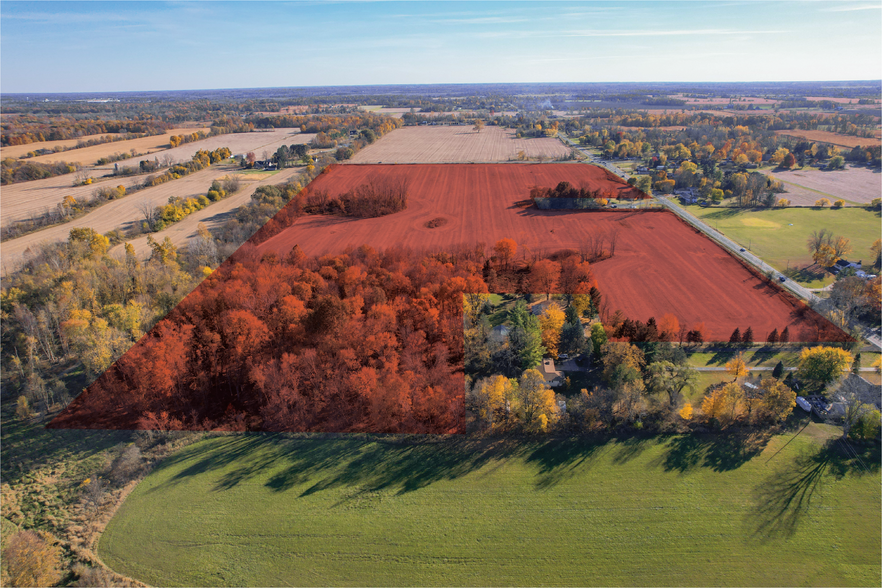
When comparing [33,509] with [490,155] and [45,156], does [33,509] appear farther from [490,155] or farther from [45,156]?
[45,156]

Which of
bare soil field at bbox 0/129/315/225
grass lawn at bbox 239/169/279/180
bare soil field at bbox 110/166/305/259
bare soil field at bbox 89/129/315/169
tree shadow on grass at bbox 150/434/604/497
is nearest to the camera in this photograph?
tree shadow on grass at bbox 150/434/604/497

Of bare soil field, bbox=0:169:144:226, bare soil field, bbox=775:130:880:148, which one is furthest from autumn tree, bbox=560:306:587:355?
bare soil field, bbox=775:130:880:148

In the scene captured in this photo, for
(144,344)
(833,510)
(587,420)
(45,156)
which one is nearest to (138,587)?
(144,344)

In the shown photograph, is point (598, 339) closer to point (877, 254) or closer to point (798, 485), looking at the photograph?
point (798, 485)

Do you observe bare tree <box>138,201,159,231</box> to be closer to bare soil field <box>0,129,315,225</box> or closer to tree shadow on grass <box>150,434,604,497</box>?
bare soil field <box>0,129,315,225</box>

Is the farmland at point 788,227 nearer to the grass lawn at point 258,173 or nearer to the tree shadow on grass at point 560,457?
the tree shadow on grass at point 560,457

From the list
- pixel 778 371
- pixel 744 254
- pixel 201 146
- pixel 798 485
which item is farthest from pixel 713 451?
pixel 201 146
